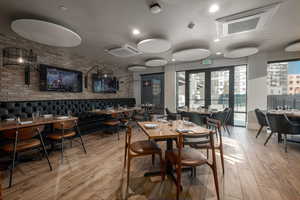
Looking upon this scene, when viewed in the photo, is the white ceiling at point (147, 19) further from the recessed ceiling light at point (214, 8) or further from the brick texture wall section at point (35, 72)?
the brick texture wall section at point (35, 72)

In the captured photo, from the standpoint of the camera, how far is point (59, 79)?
411cm

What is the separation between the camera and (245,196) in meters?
1.63

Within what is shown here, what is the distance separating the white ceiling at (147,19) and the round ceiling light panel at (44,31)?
29cm

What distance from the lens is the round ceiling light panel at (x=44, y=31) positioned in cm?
217

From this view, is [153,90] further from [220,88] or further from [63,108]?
[63,108]

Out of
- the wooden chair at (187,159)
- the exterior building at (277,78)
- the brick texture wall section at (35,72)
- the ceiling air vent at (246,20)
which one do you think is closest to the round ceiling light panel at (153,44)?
the ceiling air vent at (246,20)

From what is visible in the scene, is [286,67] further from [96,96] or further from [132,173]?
[96,96]

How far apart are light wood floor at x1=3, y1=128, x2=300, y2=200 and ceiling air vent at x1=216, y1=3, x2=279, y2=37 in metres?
2.65

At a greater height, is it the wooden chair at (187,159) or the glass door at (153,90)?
the glass door at (153,90)

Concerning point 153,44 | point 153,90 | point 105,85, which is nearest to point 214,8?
point 153,44

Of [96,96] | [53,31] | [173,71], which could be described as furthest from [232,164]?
[96,96]

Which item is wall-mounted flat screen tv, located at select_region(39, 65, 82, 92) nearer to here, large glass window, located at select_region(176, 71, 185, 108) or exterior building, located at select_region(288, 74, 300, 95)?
large glass window, located at select_region(176, 71, 185, 108)

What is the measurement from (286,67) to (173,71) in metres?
4.10

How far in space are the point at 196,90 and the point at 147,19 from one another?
439 cm
